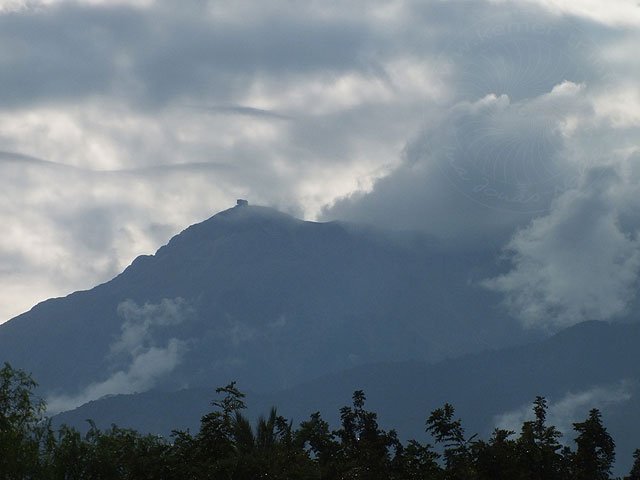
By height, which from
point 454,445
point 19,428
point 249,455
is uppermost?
point 19,428

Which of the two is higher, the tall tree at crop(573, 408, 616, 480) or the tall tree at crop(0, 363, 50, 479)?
the tall tree at crop(0, 363, 50, 479)

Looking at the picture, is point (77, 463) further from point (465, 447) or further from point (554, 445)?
point (554, 445)

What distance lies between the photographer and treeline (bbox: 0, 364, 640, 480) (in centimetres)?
5197

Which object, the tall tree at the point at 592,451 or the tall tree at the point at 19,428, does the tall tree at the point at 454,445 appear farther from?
the tall tree at the point at 19,428

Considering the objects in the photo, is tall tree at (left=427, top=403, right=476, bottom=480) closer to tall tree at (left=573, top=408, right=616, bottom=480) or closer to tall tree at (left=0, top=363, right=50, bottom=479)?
tall tree at (left=573, top=408, right=616, bottom=480)

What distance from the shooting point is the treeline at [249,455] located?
171ft

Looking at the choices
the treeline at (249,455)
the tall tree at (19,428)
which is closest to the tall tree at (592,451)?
the treeline at (249,455)

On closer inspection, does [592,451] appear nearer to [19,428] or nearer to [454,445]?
[454,445]

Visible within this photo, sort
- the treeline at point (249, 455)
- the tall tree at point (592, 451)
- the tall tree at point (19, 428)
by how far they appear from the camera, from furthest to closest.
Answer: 1. the tall tree at point (592, 451)
2. the tall tree at point (19, 428)
3. the treeline at point (249, 455)

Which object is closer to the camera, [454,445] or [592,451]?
[454,445]

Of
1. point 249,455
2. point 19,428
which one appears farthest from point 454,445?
point 19,428

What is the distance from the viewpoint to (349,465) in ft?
184

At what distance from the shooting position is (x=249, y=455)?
49.8 meters

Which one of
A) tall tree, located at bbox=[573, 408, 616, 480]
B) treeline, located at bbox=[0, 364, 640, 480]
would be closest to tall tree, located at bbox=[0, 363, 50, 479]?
treeline, located at bbox=[0, 364, 640, 480]
